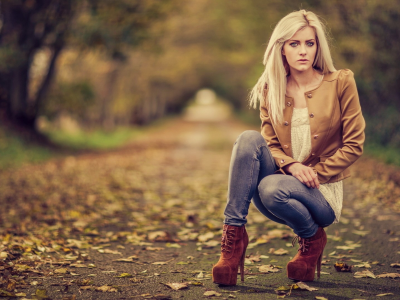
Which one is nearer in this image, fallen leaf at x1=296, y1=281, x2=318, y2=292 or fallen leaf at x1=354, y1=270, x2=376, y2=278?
fallen leaf at x1=296, y1=281, x2=318, y2=292

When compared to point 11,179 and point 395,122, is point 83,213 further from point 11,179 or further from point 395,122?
point 395,122

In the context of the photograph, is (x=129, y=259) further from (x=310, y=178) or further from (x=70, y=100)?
(x=70, y=100)

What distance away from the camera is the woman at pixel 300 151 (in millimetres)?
3361

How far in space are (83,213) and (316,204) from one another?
151 inches

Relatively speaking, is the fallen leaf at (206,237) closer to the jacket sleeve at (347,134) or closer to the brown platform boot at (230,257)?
the brown platform boot at (230,257)

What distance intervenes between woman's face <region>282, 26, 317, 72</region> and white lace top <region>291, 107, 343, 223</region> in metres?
0.32

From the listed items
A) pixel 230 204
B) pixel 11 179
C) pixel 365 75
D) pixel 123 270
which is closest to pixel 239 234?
pixel 230 204

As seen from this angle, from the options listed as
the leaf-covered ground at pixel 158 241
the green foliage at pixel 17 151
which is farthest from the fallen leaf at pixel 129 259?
the green foliage at pixel 17 151

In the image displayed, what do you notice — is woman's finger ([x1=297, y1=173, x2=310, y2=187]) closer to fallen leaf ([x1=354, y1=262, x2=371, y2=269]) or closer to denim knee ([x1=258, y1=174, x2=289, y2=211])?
denim knee ([x1=258, y1=174, x2=289, y2=211])

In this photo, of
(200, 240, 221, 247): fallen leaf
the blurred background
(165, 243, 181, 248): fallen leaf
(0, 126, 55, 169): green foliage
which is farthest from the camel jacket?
(0, 126, 55, 169): green foliage

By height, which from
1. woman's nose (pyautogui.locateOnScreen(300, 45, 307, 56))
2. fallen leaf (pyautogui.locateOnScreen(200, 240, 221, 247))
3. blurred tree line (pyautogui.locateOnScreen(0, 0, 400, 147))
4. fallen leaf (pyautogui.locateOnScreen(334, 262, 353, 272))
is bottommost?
fallen leaf (pyautogui.locateOnScreen(334, 262, 353, 272))

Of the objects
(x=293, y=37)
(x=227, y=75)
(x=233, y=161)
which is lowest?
(x=233, y=161)

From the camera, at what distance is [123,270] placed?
3.88m

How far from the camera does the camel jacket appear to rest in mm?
3352
